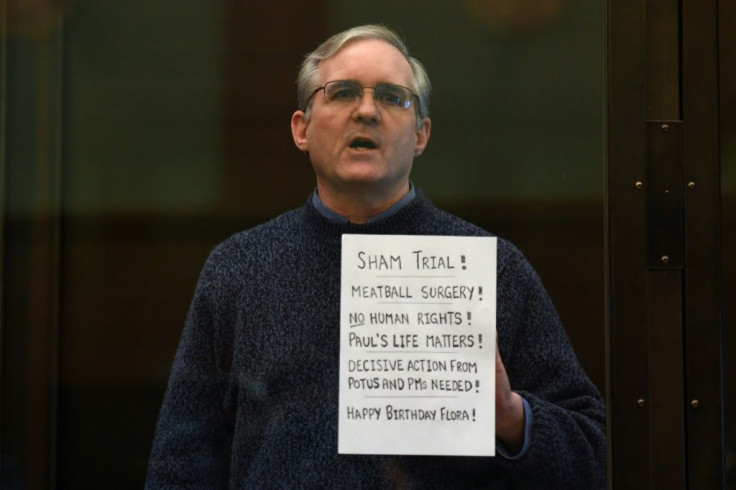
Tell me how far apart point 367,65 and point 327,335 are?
59cm

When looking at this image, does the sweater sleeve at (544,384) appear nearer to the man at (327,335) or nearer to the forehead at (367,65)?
the man at (327,335)

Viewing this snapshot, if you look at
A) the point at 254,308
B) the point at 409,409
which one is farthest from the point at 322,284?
the point at 409,409

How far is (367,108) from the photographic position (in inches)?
81.3

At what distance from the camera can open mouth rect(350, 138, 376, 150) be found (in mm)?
2072

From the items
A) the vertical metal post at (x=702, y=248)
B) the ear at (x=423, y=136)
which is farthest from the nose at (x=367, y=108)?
the vertical metal post at (x=702, y=248)

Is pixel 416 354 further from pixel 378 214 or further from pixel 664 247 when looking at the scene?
pixel 664 247

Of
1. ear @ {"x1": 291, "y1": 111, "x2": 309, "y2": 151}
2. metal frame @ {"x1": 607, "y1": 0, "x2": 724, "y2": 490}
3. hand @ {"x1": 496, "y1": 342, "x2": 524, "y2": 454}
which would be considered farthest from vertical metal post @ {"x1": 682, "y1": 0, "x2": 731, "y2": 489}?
ear @ {"x1": 291, "y1": 111, "x2": 309, "y2": 151}

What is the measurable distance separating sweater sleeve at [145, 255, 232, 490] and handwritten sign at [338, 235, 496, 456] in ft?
0.87

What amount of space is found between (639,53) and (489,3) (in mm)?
366

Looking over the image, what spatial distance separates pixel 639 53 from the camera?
2.23 m

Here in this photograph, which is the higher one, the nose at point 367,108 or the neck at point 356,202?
the nose at point 367,108

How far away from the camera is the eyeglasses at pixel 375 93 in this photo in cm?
207

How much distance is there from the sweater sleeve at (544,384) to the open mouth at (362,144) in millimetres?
392

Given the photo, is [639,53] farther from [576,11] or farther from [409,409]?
[409,409]
